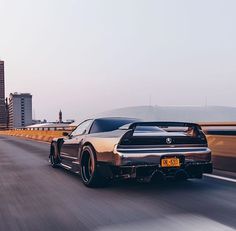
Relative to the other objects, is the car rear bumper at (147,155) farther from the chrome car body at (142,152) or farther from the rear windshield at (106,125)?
the rear windshield at (106,125)

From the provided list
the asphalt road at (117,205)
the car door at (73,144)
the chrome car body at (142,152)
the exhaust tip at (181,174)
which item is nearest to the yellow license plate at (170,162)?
the chrome car body at (142,152)

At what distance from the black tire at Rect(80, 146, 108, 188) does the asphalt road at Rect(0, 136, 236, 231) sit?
13cm

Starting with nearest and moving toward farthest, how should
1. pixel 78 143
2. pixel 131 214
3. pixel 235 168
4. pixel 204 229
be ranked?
pixel 204 229 < pixel 131 214 < pixel 78 143 < pixel 235 168

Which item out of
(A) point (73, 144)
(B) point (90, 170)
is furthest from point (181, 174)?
(A) point (73, 144)

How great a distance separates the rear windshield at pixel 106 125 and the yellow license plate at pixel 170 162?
1.30 meters

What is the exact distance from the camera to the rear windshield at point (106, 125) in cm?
637

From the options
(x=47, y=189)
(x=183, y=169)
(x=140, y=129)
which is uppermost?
(x=140, y=129)

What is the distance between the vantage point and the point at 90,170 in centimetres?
621

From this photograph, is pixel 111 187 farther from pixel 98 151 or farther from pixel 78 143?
pixel 78 143

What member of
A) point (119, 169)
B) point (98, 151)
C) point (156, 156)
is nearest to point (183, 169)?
point (156, 156)

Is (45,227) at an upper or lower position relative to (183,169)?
lower

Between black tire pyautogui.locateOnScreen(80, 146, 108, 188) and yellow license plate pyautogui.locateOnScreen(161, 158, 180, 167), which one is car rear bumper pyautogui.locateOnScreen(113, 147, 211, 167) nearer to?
yellow license plate pyautogui.locateOnScreen(161, 158, 180, 167)

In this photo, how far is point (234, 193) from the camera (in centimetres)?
536

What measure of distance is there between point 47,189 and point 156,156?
6.50 ft
